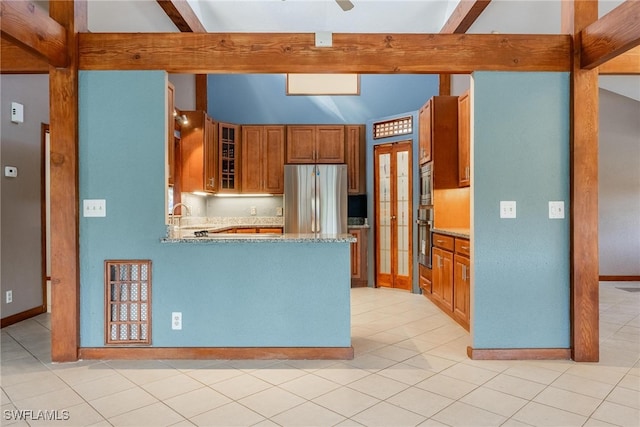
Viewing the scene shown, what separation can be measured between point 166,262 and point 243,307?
651mm

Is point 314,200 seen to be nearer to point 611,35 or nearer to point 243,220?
point 243,220

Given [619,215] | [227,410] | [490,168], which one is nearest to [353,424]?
[227,410]

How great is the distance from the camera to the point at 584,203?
2.96 meters

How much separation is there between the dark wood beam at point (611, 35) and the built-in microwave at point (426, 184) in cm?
212

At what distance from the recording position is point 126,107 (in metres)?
3.04

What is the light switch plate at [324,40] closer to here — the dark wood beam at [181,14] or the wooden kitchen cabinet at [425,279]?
the dark wood beam at [181,14]

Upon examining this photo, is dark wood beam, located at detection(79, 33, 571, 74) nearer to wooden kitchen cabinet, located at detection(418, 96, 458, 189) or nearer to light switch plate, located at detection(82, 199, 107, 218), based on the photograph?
light switch plate, located at detection(82, 199, 107, 218)

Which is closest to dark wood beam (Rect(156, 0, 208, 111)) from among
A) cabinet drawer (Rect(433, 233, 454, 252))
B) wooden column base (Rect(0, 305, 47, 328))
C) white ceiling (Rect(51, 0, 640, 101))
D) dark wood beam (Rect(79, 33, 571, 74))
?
white ceiling (Rect(51, 0, 640, 101))

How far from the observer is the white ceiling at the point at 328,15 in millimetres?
4164

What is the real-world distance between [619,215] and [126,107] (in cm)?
687

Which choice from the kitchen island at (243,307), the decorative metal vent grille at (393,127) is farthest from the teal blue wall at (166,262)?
the decorative metal vent grille at (393,127)

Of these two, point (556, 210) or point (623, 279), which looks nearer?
point (556, 210)

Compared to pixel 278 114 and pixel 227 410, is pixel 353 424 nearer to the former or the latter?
pixel 227 410

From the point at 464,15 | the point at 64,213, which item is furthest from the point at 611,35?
the point at 64,213
